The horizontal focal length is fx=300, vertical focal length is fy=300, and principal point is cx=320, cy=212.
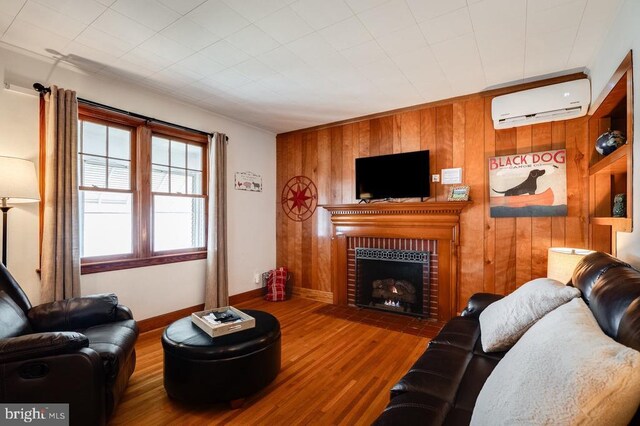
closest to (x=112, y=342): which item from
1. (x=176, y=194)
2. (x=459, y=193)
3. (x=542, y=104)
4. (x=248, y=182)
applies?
(x=176, y=194)

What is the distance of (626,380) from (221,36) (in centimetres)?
280

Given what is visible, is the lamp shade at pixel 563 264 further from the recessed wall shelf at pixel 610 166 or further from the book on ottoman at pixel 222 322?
the book on ottoman at pixel 222 322

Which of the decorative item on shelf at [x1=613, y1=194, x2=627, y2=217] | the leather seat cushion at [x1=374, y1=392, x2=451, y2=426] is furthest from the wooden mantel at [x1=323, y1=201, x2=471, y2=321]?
the leather seat cushion at [x1=374, y1=392, x2=451, y2=426]

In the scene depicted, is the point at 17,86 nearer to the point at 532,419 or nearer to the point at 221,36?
the point at 221,36

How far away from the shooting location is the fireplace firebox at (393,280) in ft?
12.0

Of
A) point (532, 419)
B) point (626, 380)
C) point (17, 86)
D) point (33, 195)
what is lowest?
point (532, 419)

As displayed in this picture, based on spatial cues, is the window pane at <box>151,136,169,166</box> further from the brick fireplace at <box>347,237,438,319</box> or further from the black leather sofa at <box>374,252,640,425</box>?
the black leather sofa at <box>374,252,640,425</box>

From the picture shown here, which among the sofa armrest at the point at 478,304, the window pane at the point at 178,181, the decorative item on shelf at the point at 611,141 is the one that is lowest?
the sofa armrest at the point at 478,304

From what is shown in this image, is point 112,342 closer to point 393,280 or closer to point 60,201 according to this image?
point 60,201

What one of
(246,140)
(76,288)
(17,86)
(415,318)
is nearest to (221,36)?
(17,86)

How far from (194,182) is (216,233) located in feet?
2.40

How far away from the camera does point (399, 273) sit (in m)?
3.83

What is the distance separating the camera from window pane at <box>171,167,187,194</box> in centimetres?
364

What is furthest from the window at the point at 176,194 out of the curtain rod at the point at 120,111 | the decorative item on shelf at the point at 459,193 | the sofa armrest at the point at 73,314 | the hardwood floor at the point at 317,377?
the decorative item on shelf at the point at 459,193
